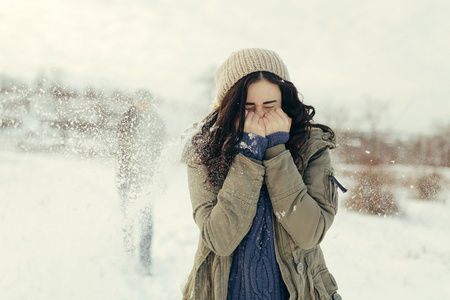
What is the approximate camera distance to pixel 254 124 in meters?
1.35

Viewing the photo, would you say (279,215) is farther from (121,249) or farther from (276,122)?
(121,249)

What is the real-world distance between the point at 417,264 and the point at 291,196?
478cm

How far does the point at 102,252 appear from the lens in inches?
184

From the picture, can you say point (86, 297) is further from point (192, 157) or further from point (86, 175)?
point (86, 175)

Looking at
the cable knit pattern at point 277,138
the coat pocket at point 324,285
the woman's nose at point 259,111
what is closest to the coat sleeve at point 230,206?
the cable knit pattern at point 277,138

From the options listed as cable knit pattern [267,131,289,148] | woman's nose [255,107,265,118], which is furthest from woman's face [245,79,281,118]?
cable knit pattern [267,131,289,148]

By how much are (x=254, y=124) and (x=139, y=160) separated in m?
3.14

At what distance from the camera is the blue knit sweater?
4.01 ft

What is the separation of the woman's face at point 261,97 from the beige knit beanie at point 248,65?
0.07 metres

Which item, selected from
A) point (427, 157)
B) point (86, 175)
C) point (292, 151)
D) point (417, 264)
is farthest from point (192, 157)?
point (427, 157)

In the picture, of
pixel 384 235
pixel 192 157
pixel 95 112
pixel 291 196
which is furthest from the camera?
pixel 95 112

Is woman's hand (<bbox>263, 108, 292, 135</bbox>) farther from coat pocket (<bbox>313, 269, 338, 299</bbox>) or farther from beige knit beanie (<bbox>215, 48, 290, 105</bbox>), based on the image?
coat pocket (<bbox>313, 269, 338, 299</bbox>)

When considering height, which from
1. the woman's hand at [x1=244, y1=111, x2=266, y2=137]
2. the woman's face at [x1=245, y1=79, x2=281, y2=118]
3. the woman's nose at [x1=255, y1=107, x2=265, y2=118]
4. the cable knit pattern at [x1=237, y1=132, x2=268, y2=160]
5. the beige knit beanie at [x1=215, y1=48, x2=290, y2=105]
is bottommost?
the cable knit pattern at [x1=237, y1=132, x2=268, y2=160]

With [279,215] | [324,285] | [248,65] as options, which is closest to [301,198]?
[279,215]
